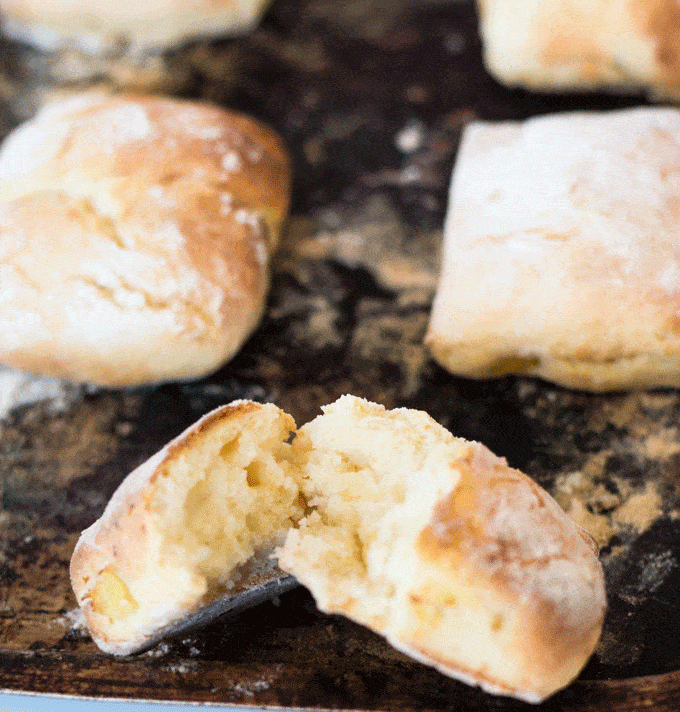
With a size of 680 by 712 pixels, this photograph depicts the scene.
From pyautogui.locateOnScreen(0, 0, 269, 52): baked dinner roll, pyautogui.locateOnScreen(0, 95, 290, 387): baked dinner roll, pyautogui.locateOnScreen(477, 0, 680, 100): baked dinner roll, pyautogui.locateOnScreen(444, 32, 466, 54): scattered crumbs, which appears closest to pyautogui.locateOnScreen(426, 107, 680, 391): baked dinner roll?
pyautogui.locateOnScreen(477, 0, 680, 100): baked dinner roll

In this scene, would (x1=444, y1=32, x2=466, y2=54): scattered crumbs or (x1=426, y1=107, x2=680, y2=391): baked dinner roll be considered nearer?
(x1=426, y1=107, x2=680, y2=391): baked dinner roll

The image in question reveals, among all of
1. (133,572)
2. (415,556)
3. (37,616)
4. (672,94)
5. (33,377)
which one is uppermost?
(672,94)

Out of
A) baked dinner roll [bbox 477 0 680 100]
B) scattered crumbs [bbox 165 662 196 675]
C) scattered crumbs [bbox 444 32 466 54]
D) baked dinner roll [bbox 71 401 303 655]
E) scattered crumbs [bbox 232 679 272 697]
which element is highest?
baked dinner roll [bbox 477 0 680 100]

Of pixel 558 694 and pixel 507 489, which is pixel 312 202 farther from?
pixel 558 694

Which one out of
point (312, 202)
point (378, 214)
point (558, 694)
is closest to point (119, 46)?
point (312, 202)

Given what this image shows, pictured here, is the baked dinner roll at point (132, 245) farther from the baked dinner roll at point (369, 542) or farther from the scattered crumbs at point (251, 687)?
the scattered crumbs at point (251, 687)

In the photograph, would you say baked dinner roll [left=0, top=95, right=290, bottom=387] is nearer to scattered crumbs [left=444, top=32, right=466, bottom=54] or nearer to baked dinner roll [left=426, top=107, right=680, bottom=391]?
baked dinner roll [left=426, top=107, right=680, bottom=391]
